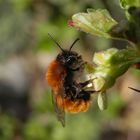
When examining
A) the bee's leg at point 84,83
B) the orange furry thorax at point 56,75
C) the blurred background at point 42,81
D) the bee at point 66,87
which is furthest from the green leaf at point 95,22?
the blurred background at point 42,81

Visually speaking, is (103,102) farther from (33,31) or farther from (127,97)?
(33,31)

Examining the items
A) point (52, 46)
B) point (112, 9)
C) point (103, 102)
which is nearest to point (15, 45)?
point (52, 46)

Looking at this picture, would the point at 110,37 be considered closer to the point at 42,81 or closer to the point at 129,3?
the point at 129,3

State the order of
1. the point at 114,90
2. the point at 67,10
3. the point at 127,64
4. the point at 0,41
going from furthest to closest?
the point at 0,41
the point at 114,90
the point at 67,10
the point at 127,64

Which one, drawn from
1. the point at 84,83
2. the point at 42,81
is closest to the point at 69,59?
the point at 84,83

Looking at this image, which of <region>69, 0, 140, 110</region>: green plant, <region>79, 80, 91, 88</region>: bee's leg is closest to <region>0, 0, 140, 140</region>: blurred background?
<region>79, 80, 91, 88</region>: bee's leg

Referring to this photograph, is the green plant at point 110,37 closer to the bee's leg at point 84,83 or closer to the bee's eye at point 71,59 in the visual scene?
the bee's leg at point 84,83
